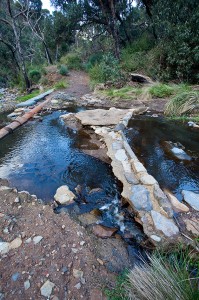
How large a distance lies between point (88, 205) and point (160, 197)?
0.82 meters

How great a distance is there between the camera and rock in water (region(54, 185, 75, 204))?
93.8 inches

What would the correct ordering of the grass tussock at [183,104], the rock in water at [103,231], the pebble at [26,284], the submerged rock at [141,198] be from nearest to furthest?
the pebble at [26,284] < the rock in water at [103,231] < the submerged rock at [141,198] < the grass tussock at [183,104]

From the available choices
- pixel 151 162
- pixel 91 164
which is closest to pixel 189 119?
pixel 151 162

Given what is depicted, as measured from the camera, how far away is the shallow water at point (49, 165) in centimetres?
274

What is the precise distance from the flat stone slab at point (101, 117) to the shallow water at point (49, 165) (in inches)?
17.6

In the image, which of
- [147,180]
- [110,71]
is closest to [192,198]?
[147,180]

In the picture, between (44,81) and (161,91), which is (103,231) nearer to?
(161,91)

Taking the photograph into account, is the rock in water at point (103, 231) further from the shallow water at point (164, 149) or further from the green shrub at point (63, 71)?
the green shrub at point (63, 71)

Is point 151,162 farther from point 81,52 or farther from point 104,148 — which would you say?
point 81,52

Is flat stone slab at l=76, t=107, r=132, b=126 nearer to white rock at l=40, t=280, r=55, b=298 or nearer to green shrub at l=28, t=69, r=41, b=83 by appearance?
white rock at l=40, t=280, r=55, b=298

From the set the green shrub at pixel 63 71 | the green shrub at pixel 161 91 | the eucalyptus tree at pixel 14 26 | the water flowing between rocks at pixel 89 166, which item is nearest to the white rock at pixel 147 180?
the water flowing between rocks at pixel 89 166

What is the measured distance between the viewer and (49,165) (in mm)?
3248

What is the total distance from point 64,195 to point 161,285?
4.95 ft

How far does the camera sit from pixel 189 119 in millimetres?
4988
